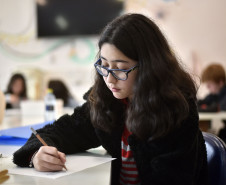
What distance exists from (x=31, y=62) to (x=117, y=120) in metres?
4.46

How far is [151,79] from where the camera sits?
3.36 feet

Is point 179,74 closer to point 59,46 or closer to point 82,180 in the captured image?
point 82,180

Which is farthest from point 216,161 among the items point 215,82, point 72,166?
point 215,82

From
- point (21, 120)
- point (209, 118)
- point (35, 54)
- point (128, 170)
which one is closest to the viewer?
point (128, 170)

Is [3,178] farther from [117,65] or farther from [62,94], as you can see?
[62,94]

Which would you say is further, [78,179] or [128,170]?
[128,170]

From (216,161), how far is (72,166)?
439mm

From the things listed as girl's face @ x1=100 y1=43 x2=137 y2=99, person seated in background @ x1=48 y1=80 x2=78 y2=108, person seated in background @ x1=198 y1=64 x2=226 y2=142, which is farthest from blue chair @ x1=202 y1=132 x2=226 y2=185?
person seated in background @ x1=198 y1=64 x2=226 y2=142

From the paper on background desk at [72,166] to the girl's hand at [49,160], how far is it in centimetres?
2

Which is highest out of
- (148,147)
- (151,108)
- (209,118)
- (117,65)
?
(117,65)

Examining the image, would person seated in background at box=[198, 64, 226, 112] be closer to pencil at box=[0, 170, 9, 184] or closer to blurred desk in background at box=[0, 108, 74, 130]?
blurred desk in background at box=[0, 108, 74, 130]

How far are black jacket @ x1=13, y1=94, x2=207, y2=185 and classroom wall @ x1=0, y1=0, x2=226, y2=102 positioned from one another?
3.34 metres

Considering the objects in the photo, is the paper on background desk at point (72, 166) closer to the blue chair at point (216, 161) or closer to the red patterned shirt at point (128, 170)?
the red patterned shirt at point (128, 170)

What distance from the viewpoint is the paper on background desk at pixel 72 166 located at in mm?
933
